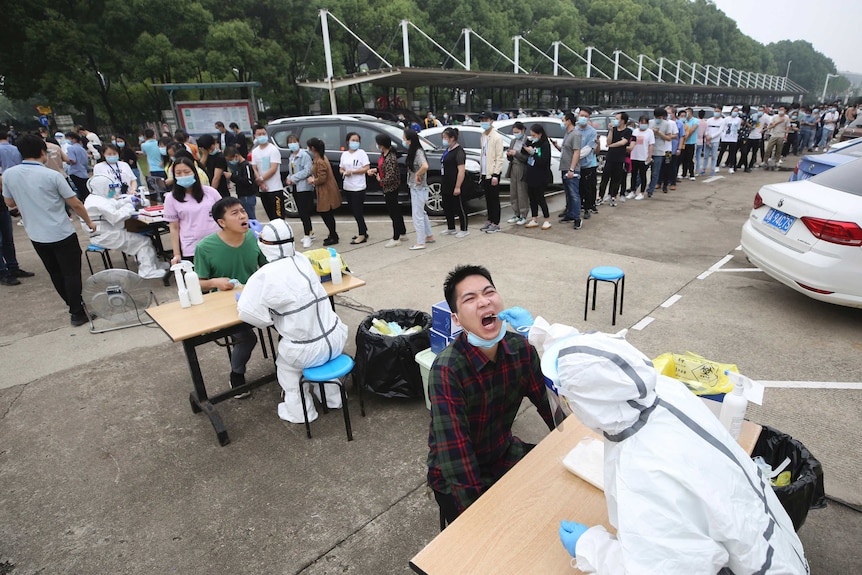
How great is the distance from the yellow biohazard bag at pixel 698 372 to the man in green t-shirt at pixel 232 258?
9.74 feet

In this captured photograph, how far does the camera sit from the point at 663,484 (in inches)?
45.6

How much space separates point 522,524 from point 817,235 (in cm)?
422

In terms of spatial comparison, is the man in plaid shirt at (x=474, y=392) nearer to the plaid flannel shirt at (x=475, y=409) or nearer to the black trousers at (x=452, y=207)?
the plaid flannel shirt at (x=475, y=409)

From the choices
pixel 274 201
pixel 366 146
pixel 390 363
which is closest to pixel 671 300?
pixel 390 363

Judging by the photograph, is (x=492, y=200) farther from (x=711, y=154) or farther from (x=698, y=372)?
(x=711, y=154)

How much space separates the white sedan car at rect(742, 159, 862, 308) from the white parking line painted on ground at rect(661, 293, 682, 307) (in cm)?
82

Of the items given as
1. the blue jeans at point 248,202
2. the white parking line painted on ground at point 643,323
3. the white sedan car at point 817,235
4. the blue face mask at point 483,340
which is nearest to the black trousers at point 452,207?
the blue jeans at point 248,202

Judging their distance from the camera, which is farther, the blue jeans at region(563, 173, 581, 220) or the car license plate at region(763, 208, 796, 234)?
the blue jeans at region(563, 173, 581, 220)

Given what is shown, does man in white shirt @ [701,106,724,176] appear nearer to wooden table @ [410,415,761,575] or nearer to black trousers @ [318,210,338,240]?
black trousers @ [318,210,338,240]

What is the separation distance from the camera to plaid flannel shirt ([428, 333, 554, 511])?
188 centimetres

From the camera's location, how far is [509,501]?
168 cm

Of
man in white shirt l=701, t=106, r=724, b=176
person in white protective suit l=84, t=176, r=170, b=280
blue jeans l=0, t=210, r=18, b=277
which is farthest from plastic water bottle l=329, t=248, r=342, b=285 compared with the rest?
man in white shirt l=701, t=106, r=724, b=176

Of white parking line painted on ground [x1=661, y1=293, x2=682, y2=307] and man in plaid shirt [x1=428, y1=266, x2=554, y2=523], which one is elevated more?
man in plaid shirt [x1=428, y1=266, x2=554, y2=523]

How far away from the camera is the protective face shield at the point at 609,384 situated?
1.21 meters
